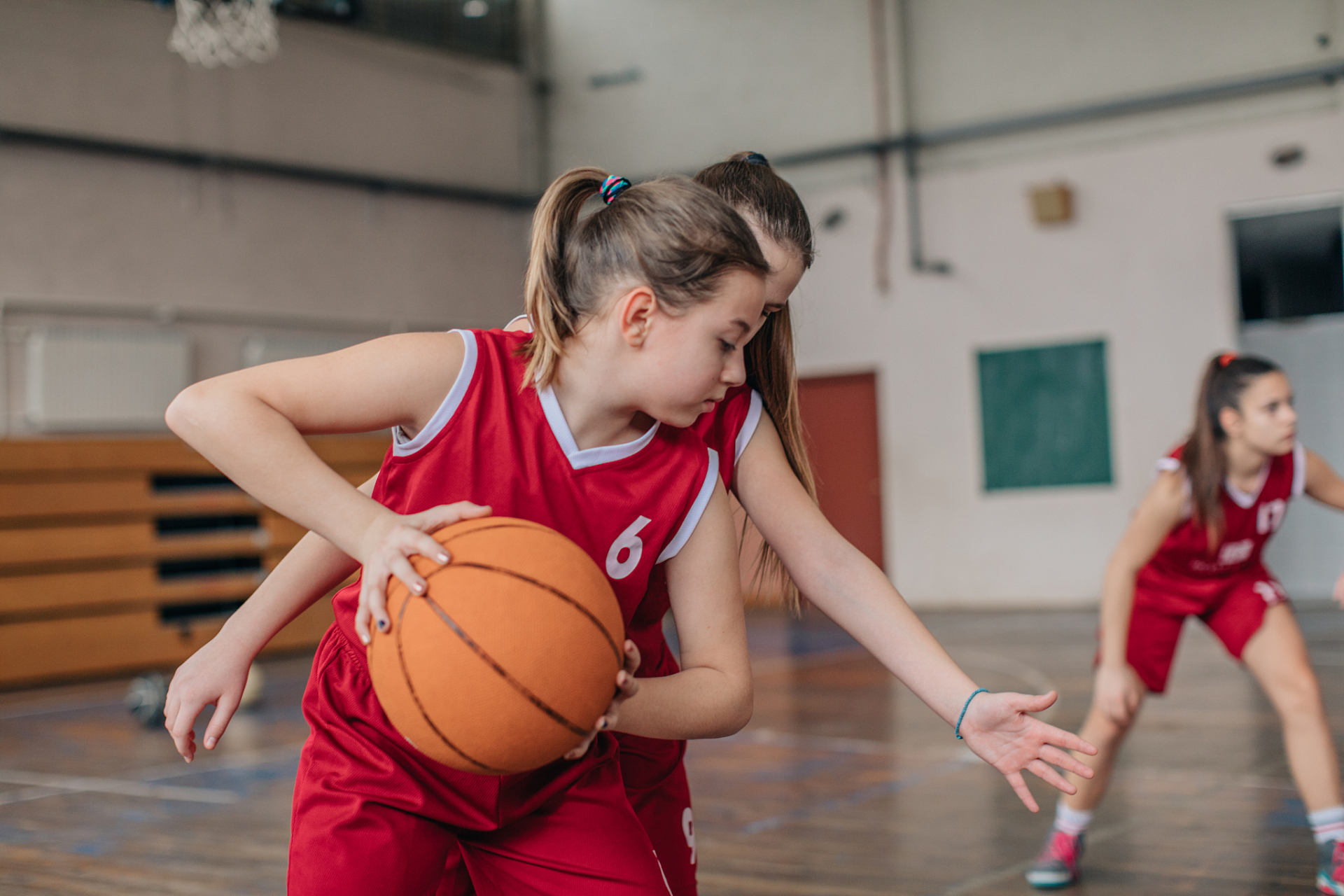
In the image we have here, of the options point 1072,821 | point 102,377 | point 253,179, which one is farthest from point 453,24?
A: point 1072,821

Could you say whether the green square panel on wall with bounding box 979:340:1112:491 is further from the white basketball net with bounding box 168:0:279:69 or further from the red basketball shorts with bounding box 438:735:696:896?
the red basketball shorts with bounding box 438:735:696:896

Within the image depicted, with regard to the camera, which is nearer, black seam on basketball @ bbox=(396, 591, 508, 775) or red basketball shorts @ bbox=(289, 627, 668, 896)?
black seam on basketball @ bbox=(396, 591, 508, 775)

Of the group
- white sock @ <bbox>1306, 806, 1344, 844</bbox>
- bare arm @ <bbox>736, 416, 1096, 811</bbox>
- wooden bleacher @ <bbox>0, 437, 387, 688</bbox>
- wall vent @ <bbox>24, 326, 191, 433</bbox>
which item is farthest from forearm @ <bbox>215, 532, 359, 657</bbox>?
wall vent @ <bbox>24, 326, 191, 433</bbox>

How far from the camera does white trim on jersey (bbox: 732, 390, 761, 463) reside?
1.69 m

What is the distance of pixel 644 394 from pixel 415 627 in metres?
0.35

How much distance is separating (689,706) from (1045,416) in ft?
27.8

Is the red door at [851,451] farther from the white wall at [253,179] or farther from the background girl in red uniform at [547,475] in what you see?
the background girl in red uniform at [547,475]

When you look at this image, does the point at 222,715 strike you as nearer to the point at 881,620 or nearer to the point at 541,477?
the point at 541,477

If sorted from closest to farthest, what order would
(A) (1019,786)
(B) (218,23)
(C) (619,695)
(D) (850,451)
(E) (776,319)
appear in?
(C) (619,695), (A) (1019,786), (E) (776,319), (B) (218,23), (D) (850,451)

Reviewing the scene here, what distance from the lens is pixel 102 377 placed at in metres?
8.59

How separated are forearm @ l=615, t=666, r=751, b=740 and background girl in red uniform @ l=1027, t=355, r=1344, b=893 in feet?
5.11

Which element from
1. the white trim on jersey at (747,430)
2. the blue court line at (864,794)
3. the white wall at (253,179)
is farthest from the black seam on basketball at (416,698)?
the white wall at (253,179)

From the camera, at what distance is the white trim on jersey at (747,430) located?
169cm

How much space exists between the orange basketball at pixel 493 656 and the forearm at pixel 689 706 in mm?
119
